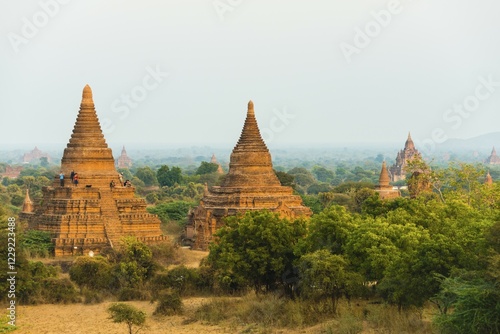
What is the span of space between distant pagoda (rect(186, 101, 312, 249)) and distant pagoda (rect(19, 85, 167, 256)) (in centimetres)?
288

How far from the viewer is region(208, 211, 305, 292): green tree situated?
30.9 m

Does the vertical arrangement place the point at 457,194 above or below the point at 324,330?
above

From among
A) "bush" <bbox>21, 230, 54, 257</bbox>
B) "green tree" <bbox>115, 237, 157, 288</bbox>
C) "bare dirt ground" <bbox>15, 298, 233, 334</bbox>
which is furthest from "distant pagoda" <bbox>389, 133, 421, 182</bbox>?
"bare dirt ground" <bbox>15, 298, 233, 334</bbox>

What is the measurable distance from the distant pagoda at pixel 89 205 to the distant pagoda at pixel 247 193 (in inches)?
113

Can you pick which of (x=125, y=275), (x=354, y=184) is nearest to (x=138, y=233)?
(x=125, y=275)

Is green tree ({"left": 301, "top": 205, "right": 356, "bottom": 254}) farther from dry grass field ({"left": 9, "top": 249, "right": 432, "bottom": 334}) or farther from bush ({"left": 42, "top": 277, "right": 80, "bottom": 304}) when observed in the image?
bush ({"left": 42, "top": 277, "right": 80, "bottom": 304})

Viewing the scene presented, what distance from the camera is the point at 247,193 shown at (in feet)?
153

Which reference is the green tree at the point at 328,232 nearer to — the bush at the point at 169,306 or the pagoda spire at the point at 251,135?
the bush at the point at 169,306

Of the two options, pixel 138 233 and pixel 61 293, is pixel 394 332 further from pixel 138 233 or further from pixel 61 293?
pixel 138 233

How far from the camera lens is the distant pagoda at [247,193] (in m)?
46.0

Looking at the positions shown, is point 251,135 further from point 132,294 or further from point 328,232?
point 328,232

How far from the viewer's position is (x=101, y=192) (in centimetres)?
4494

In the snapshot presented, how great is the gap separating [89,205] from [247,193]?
25.7 ft

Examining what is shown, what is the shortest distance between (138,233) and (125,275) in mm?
10089
